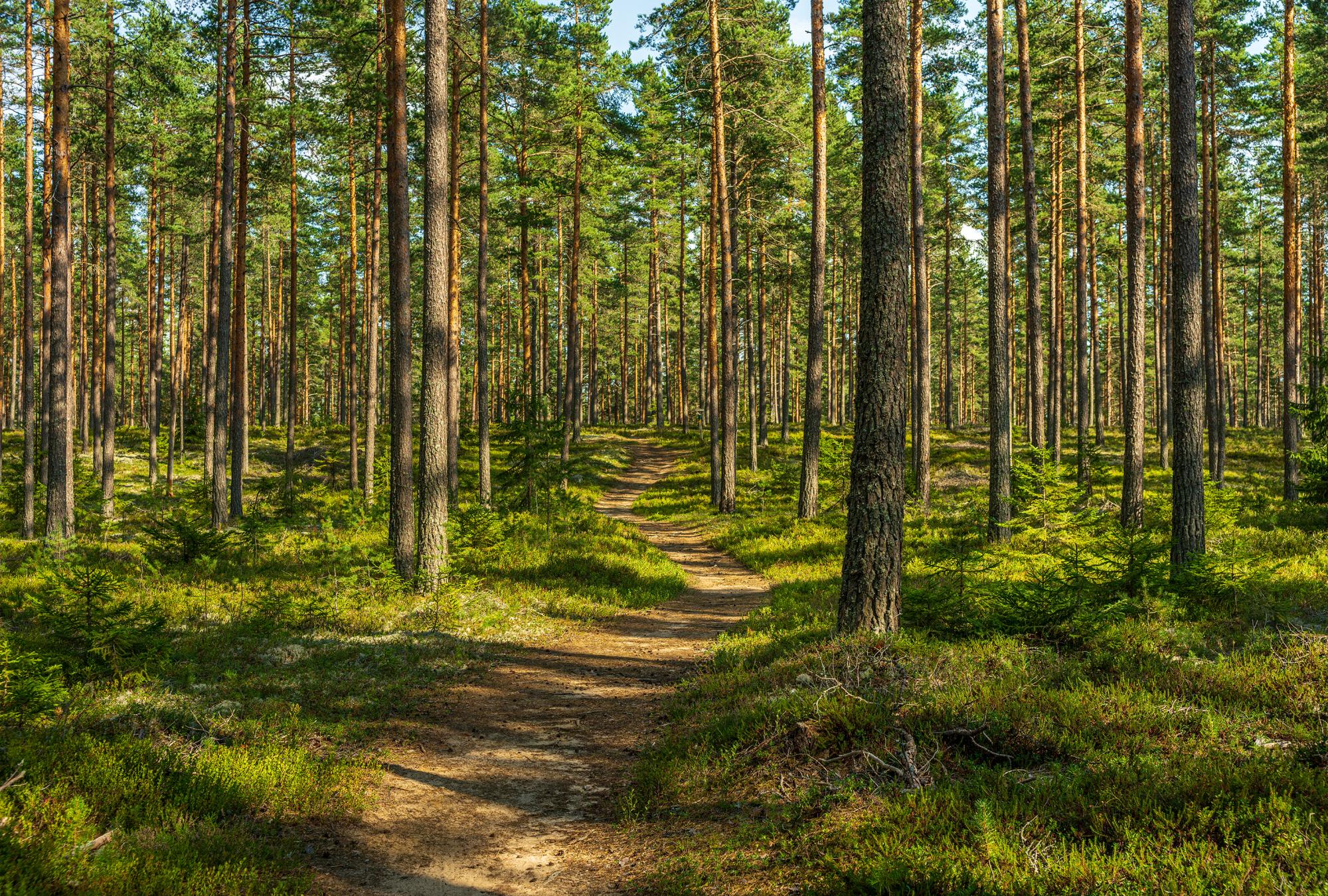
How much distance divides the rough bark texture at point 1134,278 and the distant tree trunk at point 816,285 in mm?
6487

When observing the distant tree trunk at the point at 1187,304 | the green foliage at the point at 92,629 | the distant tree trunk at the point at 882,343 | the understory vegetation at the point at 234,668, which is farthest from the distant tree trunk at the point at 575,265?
the distant tree trunk at the point at 882,343

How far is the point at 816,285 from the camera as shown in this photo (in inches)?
723

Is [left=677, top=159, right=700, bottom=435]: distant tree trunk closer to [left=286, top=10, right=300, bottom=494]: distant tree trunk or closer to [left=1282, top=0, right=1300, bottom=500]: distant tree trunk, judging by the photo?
[left=286, top=10, right=300, bottom=494]: distant tree trunk

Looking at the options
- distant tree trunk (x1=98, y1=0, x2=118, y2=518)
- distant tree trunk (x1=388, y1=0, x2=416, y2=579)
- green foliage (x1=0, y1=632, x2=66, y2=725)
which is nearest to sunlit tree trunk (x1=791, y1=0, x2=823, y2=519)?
distant tree trunk (x1=388, y1=0, x2=416, y2=579)

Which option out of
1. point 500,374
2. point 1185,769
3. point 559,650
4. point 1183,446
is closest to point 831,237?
point 500,374

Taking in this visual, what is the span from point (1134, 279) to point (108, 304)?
1211 inches

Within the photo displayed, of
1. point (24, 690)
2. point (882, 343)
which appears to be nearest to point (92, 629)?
point (24, 690)

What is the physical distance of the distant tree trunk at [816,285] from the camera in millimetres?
17656

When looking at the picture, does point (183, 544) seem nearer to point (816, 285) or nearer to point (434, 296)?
point (434, 296)

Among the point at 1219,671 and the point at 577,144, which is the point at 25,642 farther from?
the point at 577,144

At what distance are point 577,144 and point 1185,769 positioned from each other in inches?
969

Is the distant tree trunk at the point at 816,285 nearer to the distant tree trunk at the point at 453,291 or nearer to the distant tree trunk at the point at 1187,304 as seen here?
the distant tree trunk at the point at 1187,304

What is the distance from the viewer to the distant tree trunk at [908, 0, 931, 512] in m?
18.2

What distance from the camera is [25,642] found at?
793 cm
